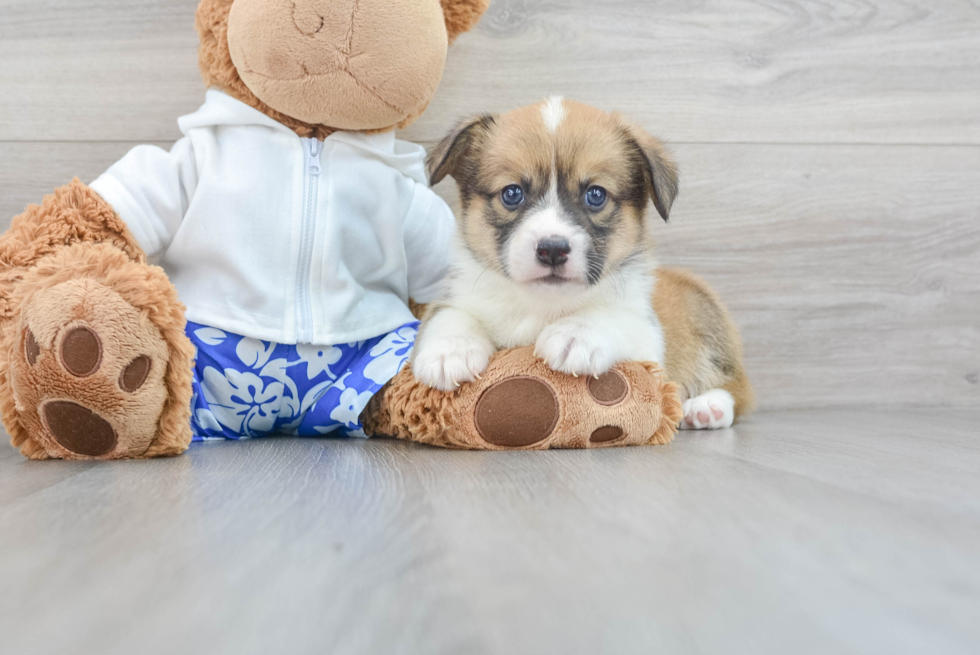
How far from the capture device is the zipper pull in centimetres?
172

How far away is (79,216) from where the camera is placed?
1.56m

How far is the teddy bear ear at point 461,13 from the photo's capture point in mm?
1751

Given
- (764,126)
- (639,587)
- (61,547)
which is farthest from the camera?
(764,126)

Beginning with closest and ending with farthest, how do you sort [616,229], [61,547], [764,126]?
1. [61,547]
2. [616,229]
3. [764,126]

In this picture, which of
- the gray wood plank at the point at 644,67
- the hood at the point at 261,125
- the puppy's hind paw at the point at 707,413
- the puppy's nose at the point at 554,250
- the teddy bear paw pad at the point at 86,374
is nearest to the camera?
the teddy bear paw pad at the point at 86,374

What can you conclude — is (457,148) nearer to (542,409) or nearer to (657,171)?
(657,171)

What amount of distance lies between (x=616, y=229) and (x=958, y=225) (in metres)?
1.41

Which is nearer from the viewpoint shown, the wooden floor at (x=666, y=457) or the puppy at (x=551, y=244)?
the wooden floor at (x=666, y=457)

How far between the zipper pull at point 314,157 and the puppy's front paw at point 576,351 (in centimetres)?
68

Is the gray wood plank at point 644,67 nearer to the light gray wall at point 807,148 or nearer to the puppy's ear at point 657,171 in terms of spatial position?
the light gray wall at point 807,148

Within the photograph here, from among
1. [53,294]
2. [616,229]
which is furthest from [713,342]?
[53,294]

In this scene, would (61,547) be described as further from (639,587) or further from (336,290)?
(336,290)

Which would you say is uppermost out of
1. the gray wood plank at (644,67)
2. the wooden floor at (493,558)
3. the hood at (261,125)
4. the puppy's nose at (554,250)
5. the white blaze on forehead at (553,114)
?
the gray wood plank at (644,67)

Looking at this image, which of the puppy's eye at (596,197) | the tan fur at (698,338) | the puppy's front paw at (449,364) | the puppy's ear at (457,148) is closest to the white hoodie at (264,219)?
the puppy's ear at (457,148)
